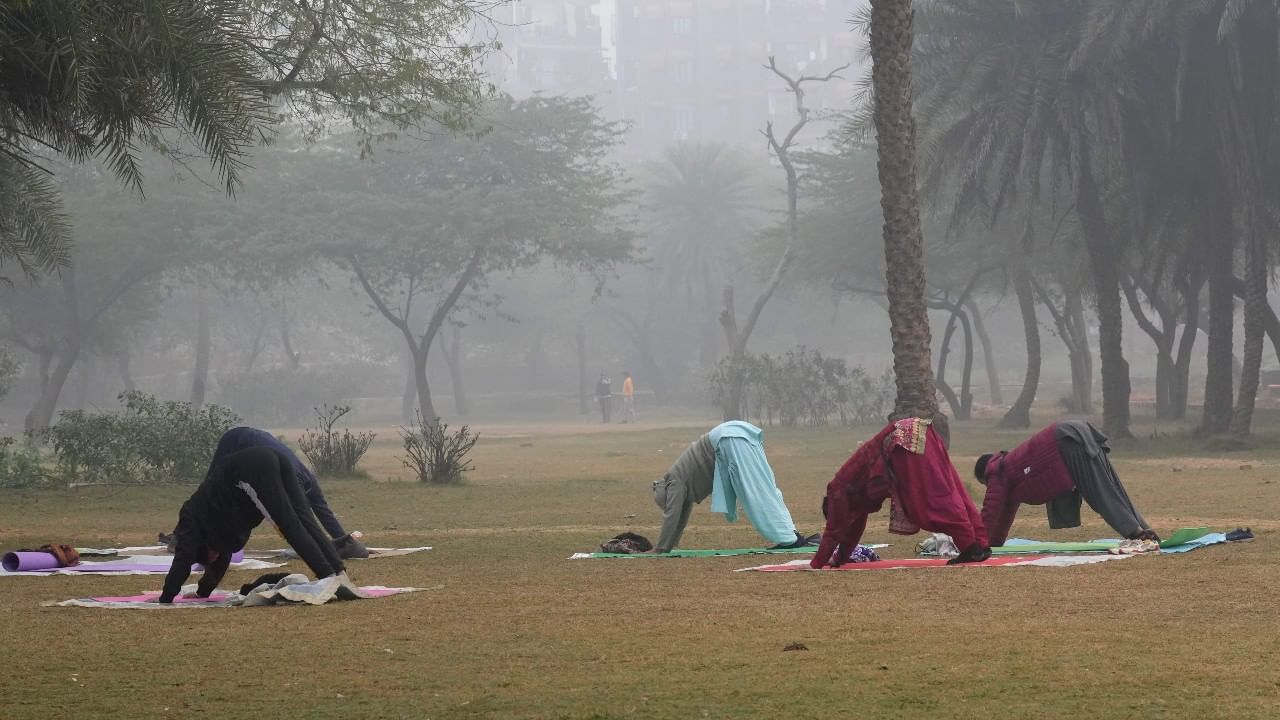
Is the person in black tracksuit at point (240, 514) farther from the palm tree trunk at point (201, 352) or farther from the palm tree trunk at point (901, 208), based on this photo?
the palm tree trunk at point (201, 352)

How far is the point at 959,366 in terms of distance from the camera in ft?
262

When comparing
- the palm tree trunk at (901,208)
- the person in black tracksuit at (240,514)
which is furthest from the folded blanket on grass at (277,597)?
the palm tree trunk at (901,208)

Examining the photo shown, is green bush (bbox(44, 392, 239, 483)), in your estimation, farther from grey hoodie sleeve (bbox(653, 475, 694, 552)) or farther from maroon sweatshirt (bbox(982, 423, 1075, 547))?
maroon sweatshirt (bbox(982, 423, 1075, 547))

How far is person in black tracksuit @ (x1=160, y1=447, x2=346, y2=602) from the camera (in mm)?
9703

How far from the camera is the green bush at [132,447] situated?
22.8 m

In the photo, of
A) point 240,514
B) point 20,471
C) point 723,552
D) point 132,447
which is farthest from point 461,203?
point 240,514

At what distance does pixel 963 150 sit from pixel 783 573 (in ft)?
66.5

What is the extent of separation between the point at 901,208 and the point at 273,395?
47161 millimetres

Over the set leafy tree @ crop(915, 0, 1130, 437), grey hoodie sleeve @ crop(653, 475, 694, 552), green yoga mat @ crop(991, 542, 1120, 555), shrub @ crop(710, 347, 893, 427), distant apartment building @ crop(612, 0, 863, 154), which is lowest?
green yoga mat @ crop(991, 542, 1120, 555)

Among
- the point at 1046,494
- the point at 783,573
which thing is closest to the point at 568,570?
the point at 783,573

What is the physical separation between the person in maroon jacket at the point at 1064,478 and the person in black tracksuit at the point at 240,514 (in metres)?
4.91

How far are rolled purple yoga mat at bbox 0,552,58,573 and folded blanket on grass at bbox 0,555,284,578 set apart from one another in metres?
0.03

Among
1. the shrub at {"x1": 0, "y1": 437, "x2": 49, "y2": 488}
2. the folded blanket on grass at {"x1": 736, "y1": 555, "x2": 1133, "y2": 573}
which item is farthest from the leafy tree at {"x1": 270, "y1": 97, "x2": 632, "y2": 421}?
the folded blanket on grass at {"x1": 736, "y1": 555, "x2": 1133, "y2": 573}

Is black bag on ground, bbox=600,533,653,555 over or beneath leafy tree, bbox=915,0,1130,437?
beneath
